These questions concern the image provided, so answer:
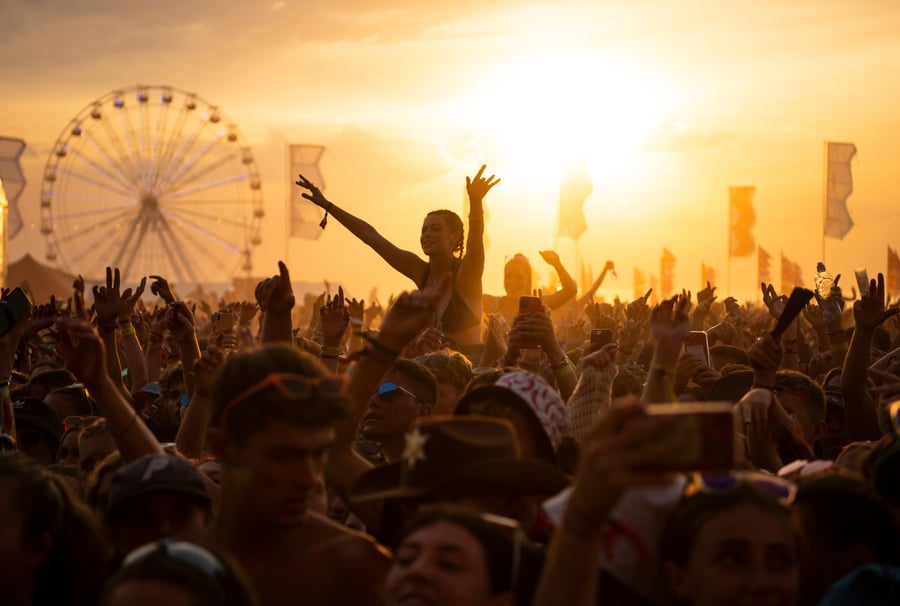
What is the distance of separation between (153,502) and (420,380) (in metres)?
2.03

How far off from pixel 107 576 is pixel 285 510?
2.35 feet

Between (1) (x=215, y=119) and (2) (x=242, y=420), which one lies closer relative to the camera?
(2) (x=242, y=420)

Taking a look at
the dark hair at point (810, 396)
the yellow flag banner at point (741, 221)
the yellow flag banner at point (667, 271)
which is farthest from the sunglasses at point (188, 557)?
the yellow flag banner at point (667, 271)

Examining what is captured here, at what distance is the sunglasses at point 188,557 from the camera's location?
274cm

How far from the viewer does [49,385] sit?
28.2 feet

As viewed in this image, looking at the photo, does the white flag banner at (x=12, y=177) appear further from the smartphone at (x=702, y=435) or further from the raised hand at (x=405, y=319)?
the smartphone at (x=702, y=435)

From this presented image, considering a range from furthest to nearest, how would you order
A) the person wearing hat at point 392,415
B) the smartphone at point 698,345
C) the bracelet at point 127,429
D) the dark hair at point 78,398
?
the dark hair at point 78,398 < the smartphone at point 698,345 < the person wearing hat at point 392,415 < the bracelet at point 127,429

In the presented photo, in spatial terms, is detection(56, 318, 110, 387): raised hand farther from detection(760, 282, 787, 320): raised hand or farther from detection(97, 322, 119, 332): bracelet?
detection(760, 282, 787, 320): raised hand

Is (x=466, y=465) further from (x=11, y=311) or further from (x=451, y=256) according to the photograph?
(x=451, y=256)

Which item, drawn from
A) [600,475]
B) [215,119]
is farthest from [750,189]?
[600,475]

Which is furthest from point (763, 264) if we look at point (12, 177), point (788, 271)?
point (12, 177)

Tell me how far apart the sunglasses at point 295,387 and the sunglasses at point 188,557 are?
0.57 m

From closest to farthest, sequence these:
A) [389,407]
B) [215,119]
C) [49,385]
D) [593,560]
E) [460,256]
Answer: [593,560] < [389,407] < [460,256] < [49,385] < [215,119]

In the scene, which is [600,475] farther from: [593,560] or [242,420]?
[242,420]
